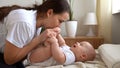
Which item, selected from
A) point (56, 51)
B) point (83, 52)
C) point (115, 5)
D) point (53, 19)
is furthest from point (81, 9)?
point (53, 19)

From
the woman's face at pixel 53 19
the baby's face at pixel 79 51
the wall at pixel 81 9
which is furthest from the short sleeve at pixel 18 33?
the wall at pixel 81 9

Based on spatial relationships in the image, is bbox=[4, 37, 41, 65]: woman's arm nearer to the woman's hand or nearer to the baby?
the woman's hand

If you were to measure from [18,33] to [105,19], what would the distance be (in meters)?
2.09

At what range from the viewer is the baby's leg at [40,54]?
4.61ft

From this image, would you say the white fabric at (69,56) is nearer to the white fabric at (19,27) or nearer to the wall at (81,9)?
the white fabric at (19,27)

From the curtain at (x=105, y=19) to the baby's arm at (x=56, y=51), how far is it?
1.63 metres

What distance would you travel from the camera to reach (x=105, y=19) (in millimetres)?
3000

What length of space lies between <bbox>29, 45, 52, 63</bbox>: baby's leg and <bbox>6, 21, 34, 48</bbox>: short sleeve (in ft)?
0.89

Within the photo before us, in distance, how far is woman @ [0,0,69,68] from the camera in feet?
3.63

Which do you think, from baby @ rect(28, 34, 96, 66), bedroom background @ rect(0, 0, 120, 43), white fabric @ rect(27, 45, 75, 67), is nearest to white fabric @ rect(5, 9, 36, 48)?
baby @ rect(28, 34, 96, 66)

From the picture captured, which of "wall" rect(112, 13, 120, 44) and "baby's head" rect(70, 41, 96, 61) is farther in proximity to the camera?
"wall" rect(112, 13, 120, 44)

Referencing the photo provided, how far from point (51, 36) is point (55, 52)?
14 centimetres

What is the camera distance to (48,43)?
1408 millimetres

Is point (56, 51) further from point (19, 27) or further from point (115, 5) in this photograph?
point (115, 5)
